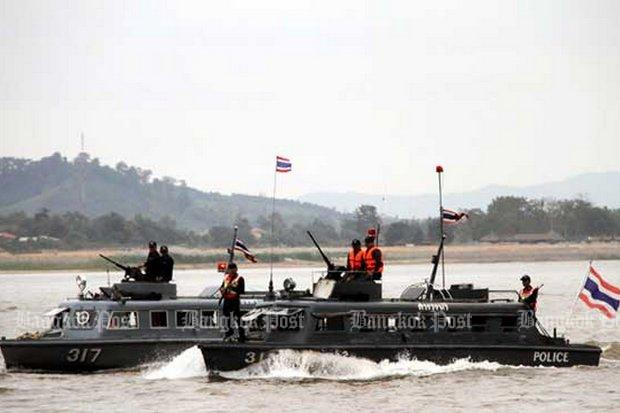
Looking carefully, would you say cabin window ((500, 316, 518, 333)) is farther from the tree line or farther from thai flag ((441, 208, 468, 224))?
Result: the tree line

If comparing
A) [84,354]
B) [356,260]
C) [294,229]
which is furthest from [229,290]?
[294,229]

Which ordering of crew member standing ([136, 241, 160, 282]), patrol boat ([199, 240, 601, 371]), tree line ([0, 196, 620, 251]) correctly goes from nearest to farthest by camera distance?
patrol boat ([199, 240, 601, 371]) → crew member standing ([136, 241, 160, 282]) → tree line ([0, 196, 620, 251])

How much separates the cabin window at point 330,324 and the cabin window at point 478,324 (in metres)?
3.18

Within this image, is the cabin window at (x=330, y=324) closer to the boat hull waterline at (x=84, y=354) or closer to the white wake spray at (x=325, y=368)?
the white wake spray at (x=325, y=368)

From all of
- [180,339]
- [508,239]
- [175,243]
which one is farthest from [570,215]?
[180,339]

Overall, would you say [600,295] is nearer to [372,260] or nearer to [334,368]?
[372,260]

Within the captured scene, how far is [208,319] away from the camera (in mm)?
39312

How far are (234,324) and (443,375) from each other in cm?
505

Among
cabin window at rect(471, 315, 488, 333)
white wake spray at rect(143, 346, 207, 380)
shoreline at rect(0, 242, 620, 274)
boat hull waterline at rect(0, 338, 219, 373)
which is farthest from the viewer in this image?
shoreline at rect(0, 242, 620, 274)

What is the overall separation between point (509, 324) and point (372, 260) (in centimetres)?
353

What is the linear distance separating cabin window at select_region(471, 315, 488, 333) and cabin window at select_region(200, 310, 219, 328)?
6490 millimetres

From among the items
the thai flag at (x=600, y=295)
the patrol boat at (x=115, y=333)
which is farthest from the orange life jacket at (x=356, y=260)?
the thai flag at (x=600, y=295)

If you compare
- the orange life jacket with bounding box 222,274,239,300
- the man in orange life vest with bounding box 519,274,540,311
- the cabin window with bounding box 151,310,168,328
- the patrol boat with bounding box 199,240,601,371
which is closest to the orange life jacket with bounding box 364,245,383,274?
the patrol boat with bounding box 199,240,601,371

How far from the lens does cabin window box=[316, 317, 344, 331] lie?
Result: 117 feet
